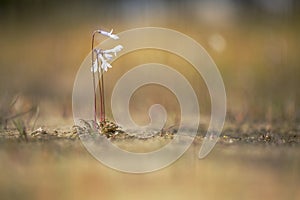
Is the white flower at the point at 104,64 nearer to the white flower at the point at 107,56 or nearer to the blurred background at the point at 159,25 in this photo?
the white flower at the point at 107,56

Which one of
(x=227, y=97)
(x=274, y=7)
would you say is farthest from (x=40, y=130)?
(x=274, y=7)

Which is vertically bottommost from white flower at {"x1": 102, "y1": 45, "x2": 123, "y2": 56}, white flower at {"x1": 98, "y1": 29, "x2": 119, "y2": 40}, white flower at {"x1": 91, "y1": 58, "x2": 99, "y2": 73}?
white flower at {"x1": 91, "y1": 58, "x2": 99, "y2": 73}

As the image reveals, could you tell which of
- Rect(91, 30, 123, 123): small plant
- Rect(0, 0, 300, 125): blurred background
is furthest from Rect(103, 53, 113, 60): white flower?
Rect(0, 0, 300, 125): blurred background

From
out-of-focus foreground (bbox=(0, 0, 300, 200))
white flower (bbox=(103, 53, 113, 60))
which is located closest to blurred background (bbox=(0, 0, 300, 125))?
out-of-focus foreground (bbox=(0, 0, 300, 200))

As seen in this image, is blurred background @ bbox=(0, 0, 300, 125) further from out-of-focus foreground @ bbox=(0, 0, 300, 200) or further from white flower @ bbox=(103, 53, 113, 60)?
white flower @ bbox=(103, 53, 113, 60)

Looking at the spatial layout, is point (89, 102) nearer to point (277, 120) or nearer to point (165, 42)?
point (165, 42)

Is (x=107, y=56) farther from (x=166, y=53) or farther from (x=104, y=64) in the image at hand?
(x=166, y=53)

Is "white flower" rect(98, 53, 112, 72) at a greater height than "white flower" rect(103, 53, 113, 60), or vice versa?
"white flower" rect(103, 53, 113, 60)

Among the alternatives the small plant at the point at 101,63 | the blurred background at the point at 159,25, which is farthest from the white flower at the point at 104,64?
the blurred background at the point at 159,25

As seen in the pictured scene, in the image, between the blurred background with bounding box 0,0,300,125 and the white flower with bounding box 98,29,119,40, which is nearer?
the white flower with bounding box 98,29,119,40

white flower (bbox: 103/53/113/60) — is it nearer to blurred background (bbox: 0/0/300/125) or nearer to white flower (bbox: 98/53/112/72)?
white flower (bbox: 98/53/112/72)
